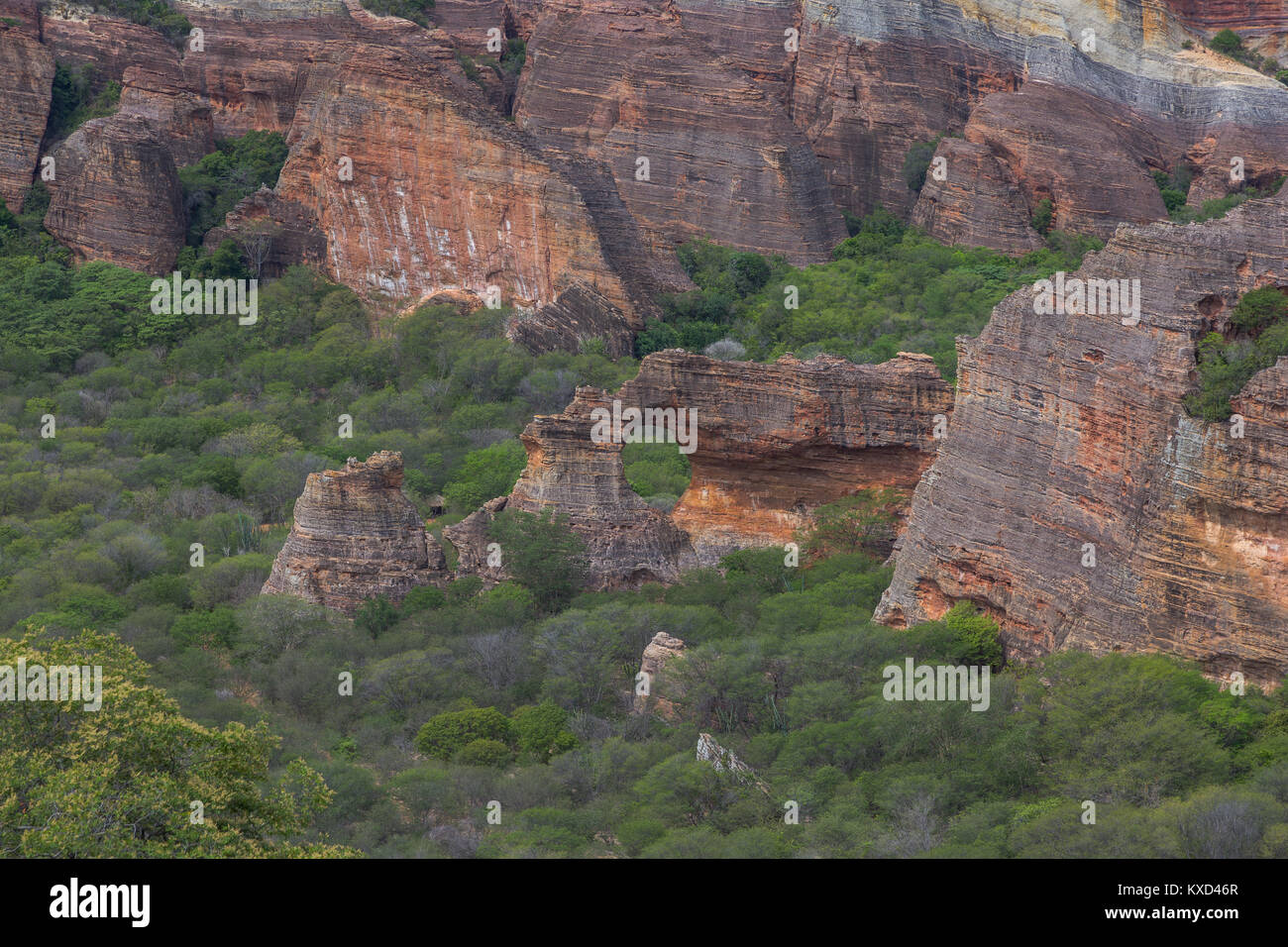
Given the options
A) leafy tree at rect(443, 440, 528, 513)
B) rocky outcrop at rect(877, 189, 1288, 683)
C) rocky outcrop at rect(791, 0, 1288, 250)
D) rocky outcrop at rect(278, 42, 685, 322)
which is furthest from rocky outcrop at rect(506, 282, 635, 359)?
rocky outcrop at rect(877, 189, 1288, 683)

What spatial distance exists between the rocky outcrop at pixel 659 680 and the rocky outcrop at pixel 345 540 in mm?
5954

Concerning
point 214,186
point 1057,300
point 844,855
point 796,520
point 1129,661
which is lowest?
point 844,855

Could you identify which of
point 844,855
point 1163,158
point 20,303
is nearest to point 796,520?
point 844,855

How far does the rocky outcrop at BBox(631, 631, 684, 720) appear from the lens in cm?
3178

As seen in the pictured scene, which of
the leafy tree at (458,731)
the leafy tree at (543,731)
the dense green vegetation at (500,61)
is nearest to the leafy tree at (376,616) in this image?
the leafy tree at (458,731)

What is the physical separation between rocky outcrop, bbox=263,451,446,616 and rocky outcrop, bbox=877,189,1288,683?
10.0 metres

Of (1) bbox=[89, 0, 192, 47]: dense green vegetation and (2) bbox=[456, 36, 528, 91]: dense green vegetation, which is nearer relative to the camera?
(1) bbox=[89, 0, 192, 47]: dense green vegetation

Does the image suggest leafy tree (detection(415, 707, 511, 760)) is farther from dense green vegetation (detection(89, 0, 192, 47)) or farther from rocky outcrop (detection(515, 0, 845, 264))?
dense green vegetation (detection(89, 0, 192, 47))

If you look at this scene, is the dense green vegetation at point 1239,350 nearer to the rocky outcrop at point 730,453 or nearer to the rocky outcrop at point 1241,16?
the rocky outcrop at point 730,453

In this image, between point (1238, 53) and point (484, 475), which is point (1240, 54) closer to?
point (1238, 53)

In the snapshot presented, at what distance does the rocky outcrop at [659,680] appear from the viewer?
31781 millimetres

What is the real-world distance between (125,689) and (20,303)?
118 ft
